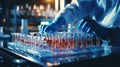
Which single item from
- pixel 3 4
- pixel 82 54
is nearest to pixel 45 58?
pixel 82 54

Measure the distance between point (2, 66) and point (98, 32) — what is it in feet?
2.45

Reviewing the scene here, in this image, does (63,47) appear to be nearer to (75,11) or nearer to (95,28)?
(95,28)

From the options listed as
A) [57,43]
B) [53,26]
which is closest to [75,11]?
[53,26]

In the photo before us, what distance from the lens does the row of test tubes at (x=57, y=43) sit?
156 cm

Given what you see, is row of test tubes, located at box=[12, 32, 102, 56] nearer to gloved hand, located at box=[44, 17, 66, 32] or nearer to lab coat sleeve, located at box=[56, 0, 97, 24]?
gloved hand, located at box=[44, 17, 66, 32]

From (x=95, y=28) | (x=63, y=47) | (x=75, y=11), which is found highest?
(x=75, y=11)

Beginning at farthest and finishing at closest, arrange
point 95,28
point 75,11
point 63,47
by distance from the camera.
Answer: point 75,11 < point 95,28 < point 63,47

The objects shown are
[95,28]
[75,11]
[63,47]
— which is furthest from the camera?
[75,11]

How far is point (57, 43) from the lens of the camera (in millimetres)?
1602

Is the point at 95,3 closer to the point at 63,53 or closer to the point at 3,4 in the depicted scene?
the point at 63,53

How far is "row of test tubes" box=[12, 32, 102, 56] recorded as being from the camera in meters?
1.56

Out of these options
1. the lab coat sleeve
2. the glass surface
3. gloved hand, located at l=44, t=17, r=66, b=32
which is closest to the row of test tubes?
the glass surface

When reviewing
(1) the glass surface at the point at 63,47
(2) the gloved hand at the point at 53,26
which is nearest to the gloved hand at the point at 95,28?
(1) the glass surface at the point at 63,47

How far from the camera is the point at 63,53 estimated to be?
1523mm
